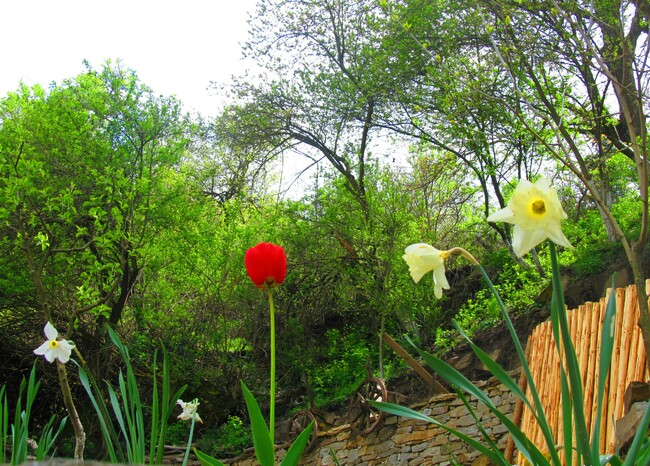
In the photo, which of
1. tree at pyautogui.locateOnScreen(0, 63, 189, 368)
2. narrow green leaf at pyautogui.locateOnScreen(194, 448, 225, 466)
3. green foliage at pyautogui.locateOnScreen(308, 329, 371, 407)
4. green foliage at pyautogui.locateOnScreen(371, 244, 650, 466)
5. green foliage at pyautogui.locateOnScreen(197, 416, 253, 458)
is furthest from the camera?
green foliage at pyautogui.locateOnScreen(308, 329, 371, 407)

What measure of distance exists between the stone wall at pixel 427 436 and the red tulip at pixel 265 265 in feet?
14.5

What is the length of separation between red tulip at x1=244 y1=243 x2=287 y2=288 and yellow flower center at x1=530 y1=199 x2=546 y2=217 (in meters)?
0.66

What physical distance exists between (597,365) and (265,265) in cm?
220

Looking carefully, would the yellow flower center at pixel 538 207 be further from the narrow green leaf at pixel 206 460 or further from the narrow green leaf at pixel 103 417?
the narrow green leaf at pixel 103 417

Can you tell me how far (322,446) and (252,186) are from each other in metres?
5.74

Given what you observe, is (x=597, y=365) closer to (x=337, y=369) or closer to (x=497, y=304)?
(x=497, y=304)

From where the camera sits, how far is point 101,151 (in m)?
7.15

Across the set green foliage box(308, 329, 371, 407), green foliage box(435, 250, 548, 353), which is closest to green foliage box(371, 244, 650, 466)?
green foliage box(435, 250, 548, 353)

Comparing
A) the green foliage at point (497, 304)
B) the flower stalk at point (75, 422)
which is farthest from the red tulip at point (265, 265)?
the green foliage at point (497, 304)

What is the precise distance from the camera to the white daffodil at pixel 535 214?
45.7 inches

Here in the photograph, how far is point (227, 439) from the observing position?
26.1 feet

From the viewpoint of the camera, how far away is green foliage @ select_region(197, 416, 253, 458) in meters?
7.71

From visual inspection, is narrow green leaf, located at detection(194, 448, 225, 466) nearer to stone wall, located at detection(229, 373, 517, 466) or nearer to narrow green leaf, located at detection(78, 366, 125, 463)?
narrow green leaf, located at detection(78, 366, 125, 463)

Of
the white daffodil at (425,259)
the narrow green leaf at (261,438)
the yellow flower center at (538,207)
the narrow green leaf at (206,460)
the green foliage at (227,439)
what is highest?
the yellow flower center at (538,207)
